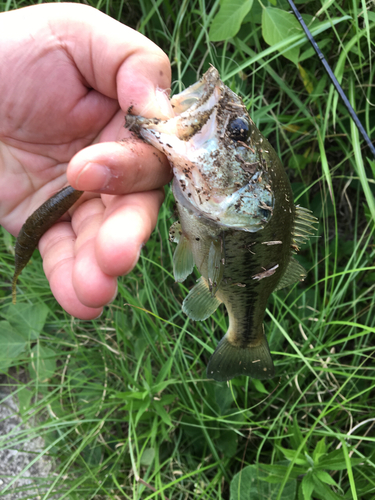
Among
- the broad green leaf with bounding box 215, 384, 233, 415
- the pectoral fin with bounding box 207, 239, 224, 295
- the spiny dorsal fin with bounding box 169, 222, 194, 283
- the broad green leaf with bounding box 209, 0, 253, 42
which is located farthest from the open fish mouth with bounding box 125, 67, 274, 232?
the broad green leaf with bounding box 215, 384, 233, 415

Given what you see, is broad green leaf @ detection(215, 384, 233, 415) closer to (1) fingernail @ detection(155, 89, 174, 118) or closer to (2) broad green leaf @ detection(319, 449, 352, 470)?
(2) broad green leaf @ detection(319, 449, 352, 470)

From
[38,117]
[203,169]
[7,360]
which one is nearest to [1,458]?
[7,360]

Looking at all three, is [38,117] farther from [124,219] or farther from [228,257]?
[228,257]

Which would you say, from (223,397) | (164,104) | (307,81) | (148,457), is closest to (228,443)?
(223,397)

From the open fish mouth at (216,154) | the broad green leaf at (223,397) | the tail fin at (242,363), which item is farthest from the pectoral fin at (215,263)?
the broad green leaf at (223,397)

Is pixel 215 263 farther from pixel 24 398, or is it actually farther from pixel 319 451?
pixel 24 398

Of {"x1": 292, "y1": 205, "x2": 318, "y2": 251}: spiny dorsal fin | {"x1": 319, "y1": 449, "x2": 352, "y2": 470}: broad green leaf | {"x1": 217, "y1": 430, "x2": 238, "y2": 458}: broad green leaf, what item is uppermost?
{"x1": 292, "y1": 205, "x2": 318, "y2": 251}: spiny dorsal fin
